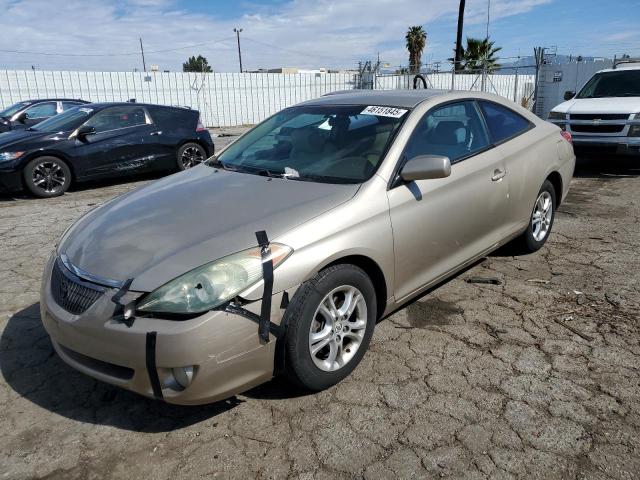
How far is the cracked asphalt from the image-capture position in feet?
7.68

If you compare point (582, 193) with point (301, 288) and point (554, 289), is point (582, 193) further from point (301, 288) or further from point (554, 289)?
point (301, 288)

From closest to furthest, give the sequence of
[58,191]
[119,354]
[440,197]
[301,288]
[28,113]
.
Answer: [119,354] < [301,288] < [440,197] < [58,191] < [28,113]

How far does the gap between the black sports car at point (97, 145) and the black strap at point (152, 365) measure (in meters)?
6.97

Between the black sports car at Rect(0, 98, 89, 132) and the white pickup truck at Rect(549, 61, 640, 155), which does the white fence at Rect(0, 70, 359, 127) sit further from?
the white pickup truck at Rect(549, 61, 640, 155)

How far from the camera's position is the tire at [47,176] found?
26.2 ft

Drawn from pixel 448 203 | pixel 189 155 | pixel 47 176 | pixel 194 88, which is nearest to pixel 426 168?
pixel 448 203

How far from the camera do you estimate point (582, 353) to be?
318 centimetres

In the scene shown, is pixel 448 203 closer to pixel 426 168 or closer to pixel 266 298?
pixel 426 168

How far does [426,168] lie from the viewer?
3.05m

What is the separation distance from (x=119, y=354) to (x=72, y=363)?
1.50ft

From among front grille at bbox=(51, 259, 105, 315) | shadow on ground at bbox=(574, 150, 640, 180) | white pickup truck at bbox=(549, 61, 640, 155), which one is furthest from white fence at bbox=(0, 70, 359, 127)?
front grille at bbox=(51, 259, 105, 315)

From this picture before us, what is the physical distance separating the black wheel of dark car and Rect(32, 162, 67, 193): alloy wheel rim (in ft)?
6.78

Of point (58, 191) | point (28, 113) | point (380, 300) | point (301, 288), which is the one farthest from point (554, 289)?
point (28, 113)

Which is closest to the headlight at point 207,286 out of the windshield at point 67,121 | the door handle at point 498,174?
the door handle at point 498,174
